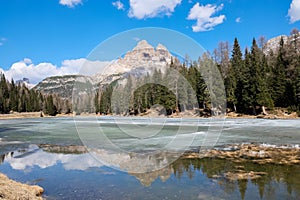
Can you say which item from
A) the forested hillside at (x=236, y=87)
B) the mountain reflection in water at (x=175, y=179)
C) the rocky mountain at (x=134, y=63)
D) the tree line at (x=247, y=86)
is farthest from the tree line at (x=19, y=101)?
the mountain reflection in water at (x=175, y=179)

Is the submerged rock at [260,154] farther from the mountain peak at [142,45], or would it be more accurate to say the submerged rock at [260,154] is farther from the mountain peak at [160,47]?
the mountain peak at [142,45]

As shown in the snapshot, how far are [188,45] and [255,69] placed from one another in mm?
40014

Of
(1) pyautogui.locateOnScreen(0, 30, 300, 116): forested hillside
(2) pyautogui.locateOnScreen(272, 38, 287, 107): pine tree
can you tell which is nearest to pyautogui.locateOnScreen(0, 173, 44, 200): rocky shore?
(1) pyautogui.locateOnScreen(0, 30, 300, 116): forested hillside

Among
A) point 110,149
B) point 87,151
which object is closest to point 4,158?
point 87,151

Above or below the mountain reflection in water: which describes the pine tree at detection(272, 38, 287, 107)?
above

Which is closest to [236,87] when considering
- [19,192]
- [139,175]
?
[139,175]

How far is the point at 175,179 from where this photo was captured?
8766mm

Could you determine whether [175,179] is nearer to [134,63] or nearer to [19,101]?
[134,63]

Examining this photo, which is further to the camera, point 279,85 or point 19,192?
point 279,85

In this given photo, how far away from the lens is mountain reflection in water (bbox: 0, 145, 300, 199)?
7176 mm

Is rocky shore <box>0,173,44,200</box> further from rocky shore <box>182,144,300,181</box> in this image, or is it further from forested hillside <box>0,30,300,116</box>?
forested hillside <box>0,30,300,116</box>

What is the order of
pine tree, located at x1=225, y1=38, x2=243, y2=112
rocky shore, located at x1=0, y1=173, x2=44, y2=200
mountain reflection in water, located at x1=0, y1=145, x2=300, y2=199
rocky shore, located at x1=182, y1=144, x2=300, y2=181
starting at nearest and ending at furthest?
rocky shore, located at x1=0, y1=173, x2=44, y2=200 < mountain reflection in water, located at x1=0, y1=145, x2=300, y2=199 < rocky shore, located at x1=182, y1=144, x2=300, y2=181 < pine tree, located at x1=225, y1=38, x2=243, y2=112

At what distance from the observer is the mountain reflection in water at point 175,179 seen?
7.18m

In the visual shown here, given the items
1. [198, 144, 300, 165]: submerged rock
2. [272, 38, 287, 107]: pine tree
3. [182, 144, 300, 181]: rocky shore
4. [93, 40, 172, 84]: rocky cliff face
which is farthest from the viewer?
[272, 38, 287, 107]: pine tree
